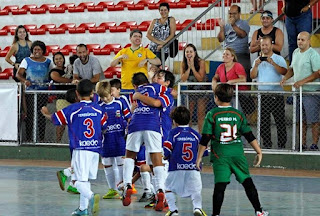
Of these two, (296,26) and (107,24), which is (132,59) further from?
(107,24)

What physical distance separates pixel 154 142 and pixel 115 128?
102 cm

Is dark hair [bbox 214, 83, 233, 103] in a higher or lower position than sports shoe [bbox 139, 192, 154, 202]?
higher

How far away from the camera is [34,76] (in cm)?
1612

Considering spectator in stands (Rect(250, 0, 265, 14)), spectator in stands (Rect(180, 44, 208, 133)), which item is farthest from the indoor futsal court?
spectator in stands (Rect(250, 0, 265, 14))

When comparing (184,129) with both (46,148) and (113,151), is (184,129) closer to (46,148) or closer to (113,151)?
(113,151)

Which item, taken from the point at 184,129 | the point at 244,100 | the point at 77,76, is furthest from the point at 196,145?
the point at 77,76

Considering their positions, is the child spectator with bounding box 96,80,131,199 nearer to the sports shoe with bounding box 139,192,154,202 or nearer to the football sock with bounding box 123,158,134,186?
the sports shoe with bounding box 139,192,154,202

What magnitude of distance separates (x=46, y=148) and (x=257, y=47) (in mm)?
4525

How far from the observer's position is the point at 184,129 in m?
→ 9.49

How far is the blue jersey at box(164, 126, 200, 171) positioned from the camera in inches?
369

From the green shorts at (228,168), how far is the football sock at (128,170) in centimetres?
171

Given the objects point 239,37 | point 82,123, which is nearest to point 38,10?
point 239,37

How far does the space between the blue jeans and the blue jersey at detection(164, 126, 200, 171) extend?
5.78m

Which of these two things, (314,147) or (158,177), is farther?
(314,147)
